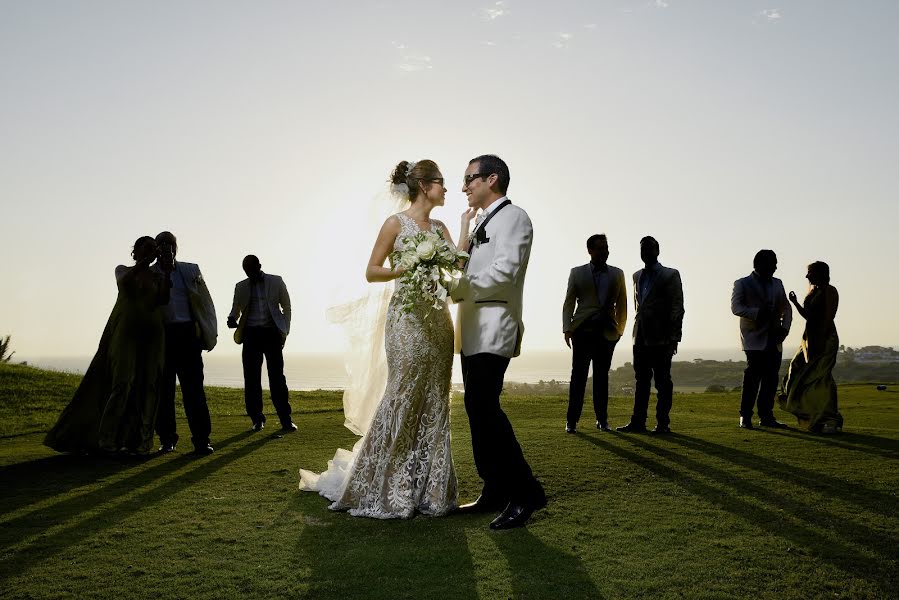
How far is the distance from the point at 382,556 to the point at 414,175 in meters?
3.09

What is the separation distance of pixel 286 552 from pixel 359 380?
2320 millimetres

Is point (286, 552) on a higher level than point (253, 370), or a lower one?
lower

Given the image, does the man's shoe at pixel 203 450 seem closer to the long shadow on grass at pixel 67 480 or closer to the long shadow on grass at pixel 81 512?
the long shadow on grass at pixel 67 480

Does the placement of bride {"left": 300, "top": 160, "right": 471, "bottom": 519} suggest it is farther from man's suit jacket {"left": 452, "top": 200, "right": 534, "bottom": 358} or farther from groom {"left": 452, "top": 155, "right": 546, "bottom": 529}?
man's suit jacket {"left": 452, "top": 200, "right": 534, "bottom": 358}

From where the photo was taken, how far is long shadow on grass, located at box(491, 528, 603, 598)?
3579 mm

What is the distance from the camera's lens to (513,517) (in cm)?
482

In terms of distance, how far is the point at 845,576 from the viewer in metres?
3.74

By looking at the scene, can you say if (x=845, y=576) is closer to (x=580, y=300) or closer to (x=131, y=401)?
(x=580, y=300)

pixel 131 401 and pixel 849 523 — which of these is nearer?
pixel 849 523

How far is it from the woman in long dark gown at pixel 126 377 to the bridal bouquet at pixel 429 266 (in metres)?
4.65

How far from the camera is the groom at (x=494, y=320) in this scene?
4785mm

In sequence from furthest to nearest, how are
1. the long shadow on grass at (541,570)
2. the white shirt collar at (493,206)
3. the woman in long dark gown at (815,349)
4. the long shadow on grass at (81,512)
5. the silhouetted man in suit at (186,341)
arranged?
the woman in long dark gown at (815,349), the silhouetted man in suit at (186,341), the white shirt collar at (493,206), the long shadow on grass at (81,512), the long shadow on grass at (541,570)

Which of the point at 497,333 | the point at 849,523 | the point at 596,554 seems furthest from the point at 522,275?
the point at 849,523

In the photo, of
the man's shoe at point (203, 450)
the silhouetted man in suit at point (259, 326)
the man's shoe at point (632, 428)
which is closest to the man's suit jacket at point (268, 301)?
the silhouetted man in suit at point (259, 326)
